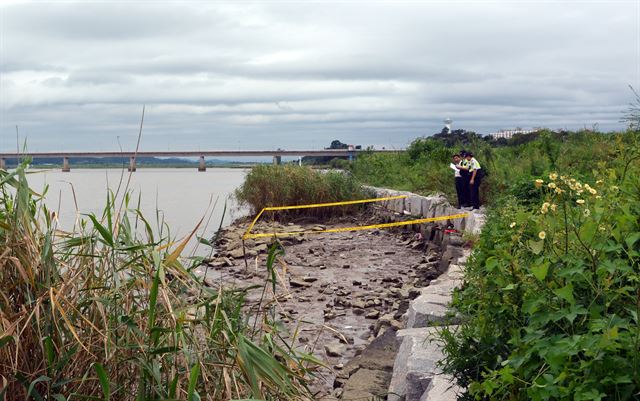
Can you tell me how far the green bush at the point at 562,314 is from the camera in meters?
2.80

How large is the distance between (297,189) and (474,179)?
7.76 metres

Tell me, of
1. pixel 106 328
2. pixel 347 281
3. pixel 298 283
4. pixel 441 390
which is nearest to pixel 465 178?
pixel 347 281

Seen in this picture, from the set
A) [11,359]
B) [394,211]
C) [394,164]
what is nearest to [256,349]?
[11,359]

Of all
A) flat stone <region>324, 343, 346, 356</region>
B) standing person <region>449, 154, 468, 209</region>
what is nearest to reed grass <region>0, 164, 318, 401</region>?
flat stone <region>324, 343, 346, 356</region>

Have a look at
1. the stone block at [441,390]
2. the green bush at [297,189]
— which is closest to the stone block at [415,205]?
the green bush at [297,189]

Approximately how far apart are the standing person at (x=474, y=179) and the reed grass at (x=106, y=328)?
35.5 feet

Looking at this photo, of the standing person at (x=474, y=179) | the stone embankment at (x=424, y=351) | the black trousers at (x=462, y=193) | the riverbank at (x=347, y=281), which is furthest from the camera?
the black trousers at (x=462, y=193)

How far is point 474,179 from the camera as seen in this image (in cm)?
1473

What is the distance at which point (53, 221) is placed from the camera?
452 cm

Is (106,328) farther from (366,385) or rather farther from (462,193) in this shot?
(462,193)

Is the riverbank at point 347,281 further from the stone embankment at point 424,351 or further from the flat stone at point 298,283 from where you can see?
the stone embankment at point 424,351

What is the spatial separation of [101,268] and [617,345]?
9.29 ft

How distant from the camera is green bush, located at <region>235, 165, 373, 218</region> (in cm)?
2147

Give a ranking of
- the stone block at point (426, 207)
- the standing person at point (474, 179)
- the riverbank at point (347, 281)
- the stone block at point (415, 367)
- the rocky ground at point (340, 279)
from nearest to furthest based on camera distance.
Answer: the stone block at point (415, 367)
the riverbank at point (347, 281)
the rocky ground at point (340, 279)
the standing person at point (474, 179)
the stone block at point (426, 207)
